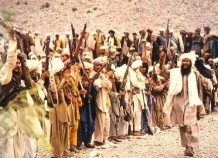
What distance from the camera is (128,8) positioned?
3784 cm

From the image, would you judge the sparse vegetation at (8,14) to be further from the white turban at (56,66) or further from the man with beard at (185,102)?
the man with beard at (185,102)

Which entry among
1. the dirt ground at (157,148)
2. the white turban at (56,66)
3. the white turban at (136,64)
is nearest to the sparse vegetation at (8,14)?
the white turban at (56,66)

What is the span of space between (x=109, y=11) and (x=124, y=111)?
26162 mm

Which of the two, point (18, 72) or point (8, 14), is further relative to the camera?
point (18, 72)

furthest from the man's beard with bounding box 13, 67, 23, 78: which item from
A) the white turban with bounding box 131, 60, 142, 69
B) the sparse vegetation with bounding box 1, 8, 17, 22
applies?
the white turban with bounding box 131, 60, 142, 69

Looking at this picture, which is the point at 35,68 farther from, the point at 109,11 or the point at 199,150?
the point at 109,11

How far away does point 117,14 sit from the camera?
122 ft

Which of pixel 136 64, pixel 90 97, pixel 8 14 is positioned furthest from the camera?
pixel 136 64

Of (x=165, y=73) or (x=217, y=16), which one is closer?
(x=165, y=73)

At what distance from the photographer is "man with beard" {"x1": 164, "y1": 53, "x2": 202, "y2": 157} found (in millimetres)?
9492

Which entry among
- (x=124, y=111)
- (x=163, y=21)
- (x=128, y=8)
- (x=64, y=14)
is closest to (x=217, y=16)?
(x=163, y=21)

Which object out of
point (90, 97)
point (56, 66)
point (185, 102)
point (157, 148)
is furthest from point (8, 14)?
point (157, 148)

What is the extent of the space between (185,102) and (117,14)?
27899mm

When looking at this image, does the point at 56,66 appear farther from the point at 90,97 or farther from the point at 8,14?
the point at 8,14
